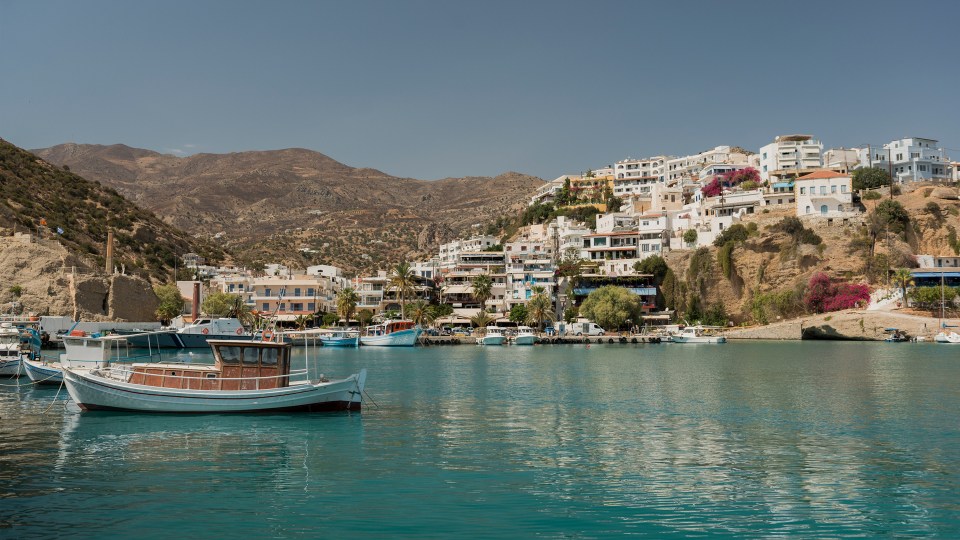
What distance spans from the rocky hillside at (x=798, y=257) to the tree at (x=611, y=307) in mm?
9396

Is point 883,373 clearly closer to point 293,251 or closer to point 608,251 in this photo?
point 608,251

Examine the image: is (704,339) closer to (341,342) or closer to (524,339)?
(524,339)

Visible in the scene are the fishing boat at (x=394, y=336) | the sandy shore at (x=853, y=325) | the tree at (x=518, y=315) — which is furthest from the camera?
the tree at (x=518, y=315)

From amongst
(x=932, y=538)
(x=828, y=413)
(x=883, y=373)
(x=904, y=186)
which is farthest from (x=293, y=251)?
(x=932, y=538)

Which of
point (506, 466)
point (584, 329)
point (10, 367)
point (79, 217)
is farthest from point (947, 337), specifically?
point (79, 217)

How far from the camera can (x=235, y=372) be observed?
29.3 metres

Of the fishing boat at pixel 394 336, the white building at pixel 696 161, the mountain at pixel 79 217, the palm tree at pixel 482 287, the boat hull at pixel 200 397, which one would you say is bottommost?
the boat hull at pixel 200 397

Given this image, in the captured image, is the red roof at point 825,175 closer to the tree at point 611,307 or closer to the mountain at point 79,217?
the tree at point 611,307

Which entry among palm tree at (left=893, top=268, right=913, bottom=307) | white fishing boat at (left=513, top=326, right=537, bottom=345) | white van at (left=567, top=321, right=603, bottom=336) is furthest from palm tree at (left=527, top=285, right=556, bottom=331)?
palm tree at (left=893, top=268, right=913, bottom=307)

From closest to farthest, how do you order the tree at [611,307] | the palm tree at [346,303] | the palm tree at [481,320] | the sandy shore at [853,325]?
the sandy shore at [853,325] → the tree at [611,307] → the palm tree at [346,303] → the palm tree at [481,320]

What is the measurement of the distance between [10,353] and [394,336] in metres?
45.0

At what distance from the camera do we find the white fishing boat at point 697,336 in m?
86.1

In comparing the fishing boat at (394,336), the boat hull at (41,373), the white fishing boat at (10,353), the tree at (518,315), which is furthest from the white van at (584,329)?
the boat hull at (41,373)

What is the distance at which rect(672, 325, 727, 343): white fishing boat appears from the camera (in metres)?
86.1
